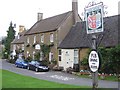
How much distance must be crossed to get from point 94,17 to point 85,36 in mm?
19085

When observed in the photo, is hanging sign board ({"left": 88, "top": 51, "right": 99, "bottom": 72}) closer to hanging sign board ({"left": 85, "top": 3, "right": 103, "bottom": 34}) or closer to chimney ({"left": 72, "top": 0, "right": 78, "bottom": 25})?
hanging sign board ({"left": 85, "top": 3, "right": 103, "bottom": 34})

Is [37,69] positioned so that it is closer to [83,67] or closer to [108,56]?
[83,67]

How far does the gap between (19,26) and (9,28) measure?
935cm

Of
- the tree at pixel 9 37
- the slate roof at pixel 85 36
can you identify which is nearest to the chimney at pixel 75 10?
the slate roof at pixel 85 36

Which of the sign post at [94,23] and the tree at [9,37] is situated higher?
the tree at [9,37]

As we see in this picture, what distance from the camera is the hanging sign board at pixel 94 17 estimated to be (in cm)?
978

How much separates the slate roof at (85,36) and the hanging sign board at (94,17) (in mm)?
14971

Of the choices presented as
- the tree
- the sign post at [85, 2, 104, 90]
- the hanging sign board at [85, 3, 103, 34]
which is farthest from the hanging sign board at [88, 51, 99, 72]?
the tree

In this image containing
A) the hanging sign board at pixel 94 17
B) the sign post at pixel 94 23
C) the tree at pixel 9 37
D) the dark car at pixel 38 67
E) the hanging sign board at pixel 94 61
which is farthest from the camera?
the tree at pixel 9 37

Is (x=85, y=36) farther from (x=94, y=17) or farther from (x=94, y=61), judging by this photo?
(x=94, y=61)

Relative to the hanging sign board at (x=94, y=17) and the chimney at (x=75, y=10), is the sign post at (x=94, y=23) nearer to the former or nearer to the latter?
the hanging sign board at (x=94, y=17)

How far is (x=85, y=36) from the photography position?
2895 cm

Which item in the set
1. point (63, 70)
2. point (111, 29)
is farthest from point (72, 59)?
point (111, 29)

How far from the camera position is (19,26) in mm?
75312
